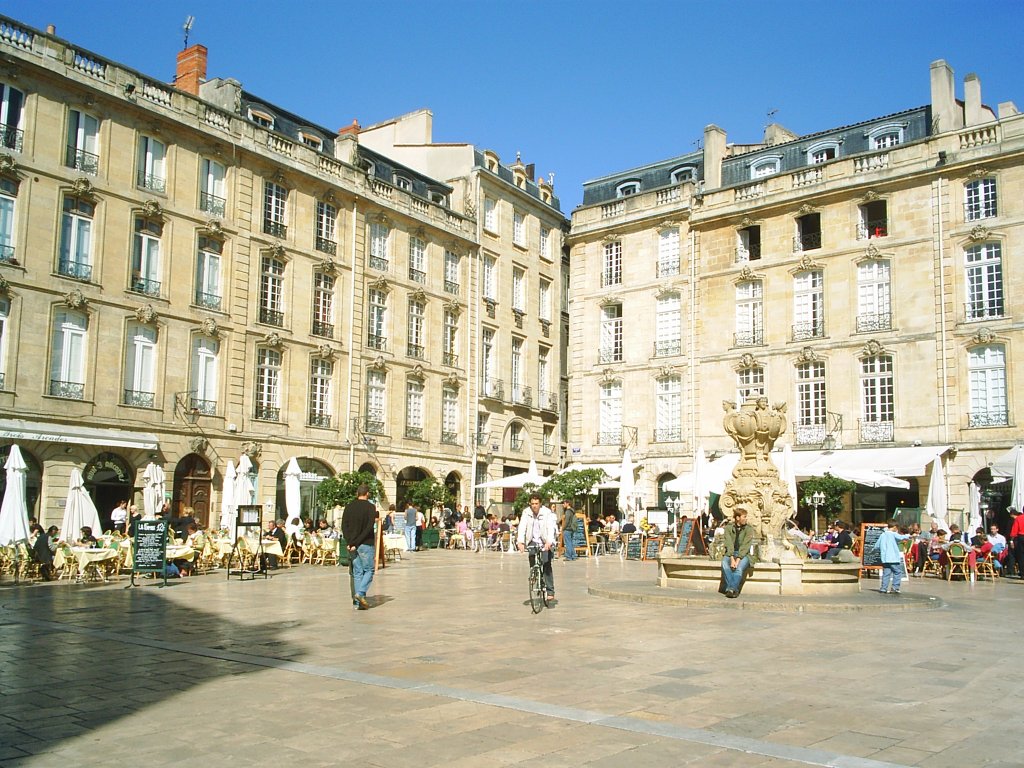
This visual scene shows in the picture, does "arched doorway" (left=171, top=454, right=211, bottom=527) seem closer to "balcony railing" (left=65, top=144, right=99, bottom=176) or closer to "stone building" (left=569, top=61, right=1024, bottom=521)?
"balcony railing" (left=65, top=144, right=99, bottom=176)

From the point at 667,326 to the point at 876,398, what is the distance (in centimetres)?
818

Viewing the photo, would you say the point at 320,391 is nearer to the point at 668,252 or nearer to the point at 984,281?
the point at 668,252

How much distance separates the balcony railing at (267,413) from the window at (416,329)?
260 inches

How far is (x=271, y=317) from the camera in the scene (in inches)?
1220

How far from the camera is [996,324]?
28.3 meters

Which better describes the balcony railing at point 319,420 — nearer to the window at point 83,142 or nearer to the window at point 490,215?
the window at point 83,142

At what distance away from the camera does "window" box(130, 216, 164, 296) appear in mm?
27109

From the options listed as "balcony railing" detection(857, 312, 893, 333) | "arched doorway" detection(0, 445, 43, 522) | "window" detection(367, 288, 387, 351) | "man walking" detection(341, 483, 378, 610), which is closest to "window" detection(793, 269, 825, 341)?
"balcony railing" detection(857, 312, 893, 333)

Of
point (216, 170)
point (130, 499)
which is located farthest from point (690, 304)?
point (130, 499)

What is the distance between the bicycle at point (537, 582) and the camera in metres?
12.9

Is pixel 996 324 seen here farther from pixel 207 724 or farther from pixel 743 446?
pixel 207 724

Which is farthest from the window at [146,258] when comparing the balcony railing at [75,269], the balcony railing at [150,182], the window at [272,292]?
the window at [272,292]

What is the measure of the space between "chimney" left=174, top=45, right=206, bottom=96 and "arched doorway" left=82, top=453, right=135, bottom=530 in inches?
534

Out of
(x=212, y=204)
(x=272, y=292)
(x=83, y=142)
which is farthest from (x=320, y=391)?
(x=83, y=142)
